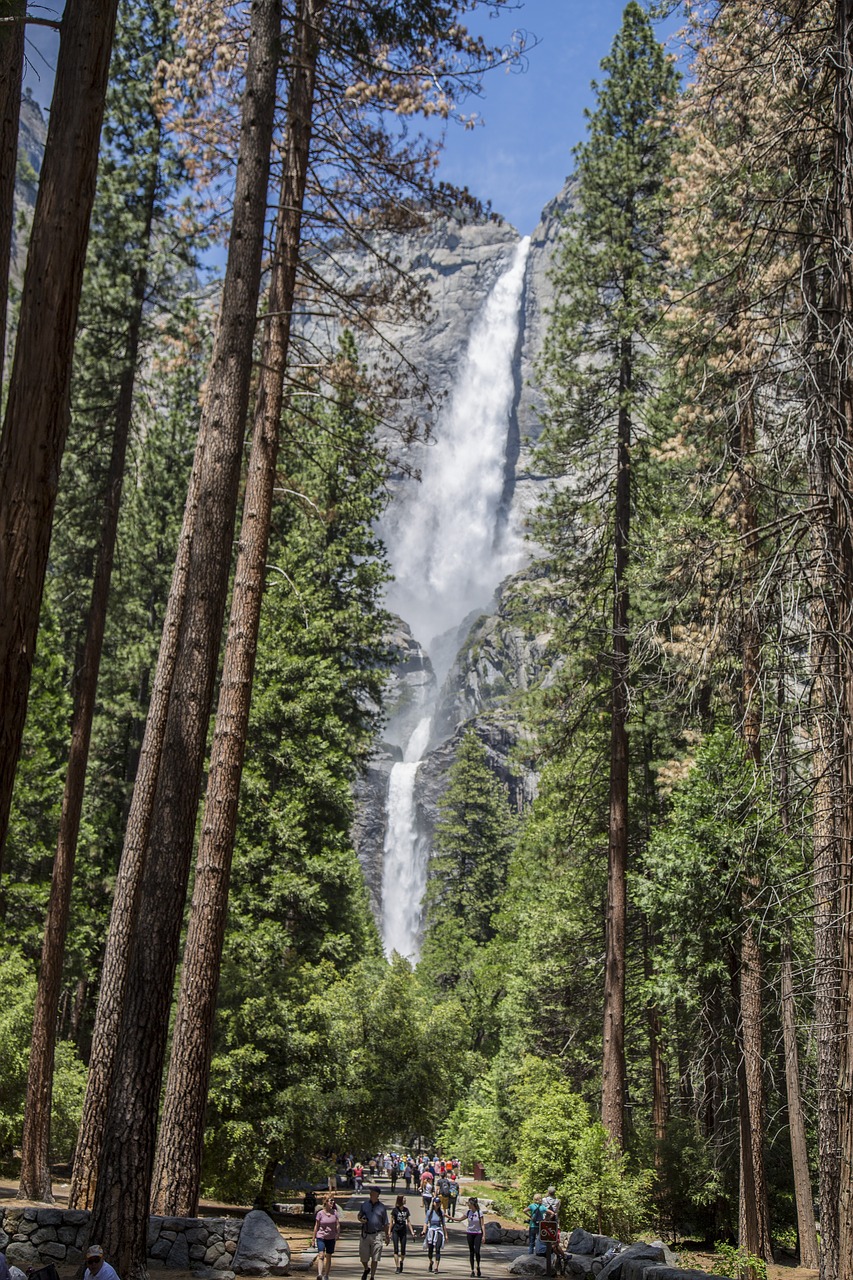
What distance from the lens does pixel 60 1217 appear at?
933cm

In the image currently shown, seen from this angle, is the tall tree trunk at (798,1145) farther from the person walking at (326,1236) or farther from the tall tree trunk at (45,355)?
the tall tree trunk at (45,355)

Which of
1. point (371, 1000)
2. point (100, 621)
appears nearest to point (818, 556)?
point (100, 621)

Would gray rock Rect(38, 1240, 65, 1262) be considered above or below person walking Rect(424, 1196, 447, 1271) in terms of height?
above

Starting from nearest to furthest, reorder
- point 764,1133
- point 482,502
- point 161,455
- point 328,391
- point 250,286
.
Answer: point 250,286 → point 764,1133 → point 161,455 → point 328,391 → point 482,502

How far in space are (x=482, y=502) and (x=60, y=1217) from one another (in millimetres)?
143791

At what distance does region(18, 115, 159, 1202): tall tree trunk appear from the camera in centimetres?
1276

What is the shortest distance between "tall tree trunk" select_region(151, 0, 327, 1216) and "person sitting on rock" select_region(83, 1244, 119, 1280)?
87.7 inches

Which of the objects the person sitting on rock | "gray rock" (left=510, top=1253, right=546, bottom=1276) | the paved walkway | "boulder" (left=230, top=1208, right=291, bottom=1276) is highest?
the person sitting on rock

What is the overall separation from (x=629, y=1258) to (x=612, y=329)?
12.2 meters

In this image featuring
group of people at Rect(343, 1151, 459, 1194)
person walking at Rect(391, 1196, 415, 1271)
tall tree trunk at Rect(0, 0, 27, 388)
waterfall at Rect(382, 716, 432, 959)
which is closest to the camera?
tall tree trunk at Rect(0, 0, 27, 388)

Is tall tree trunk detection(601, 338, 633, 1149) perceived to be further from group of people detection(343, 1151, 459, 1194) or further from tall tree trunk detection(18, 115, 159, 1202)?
group of people detection(343, 1151, 459, 1194)

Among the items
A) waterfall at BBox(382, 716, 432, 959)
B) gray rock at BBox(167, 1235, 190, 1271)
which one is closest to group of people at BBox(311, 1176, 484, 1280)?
gray rock at BBox(167, 1235, 190, 1271)

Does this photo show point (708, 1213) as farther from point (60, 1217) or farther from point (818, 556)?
point (818, 556)

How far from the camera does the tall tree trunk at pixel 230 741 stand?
8320 millimetres
